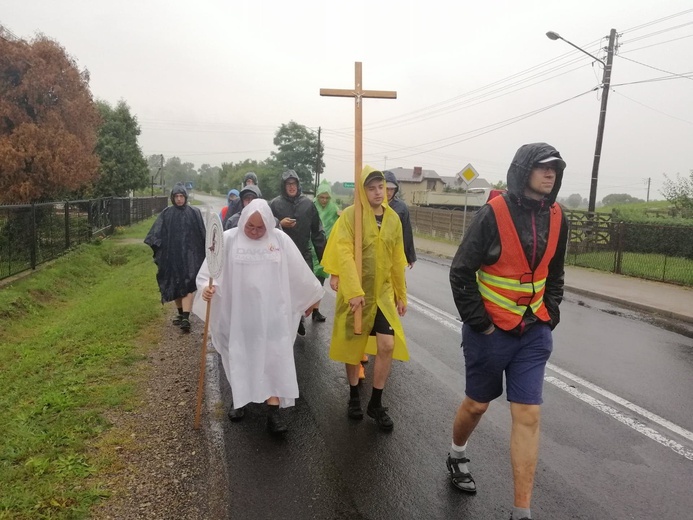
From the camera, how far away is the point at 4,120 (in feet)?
38.2

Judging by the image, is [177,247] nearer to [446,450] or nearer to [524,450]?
[446,450]

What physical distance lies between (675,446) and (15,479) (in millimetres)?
4475

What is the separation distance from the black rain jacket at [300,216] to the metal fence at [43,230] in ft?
16.3

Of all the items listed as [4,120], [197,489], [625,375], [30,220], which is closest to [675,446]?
[625,375]

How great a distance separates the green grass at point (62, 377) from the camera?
Answer: 3.12m

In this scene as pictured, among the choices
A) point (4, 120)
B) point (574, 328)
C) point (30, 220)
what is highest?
point (4, 120)

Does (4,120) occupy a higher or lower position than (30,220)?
higher

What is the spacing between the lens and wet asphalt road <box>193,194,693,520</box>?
10.2ft

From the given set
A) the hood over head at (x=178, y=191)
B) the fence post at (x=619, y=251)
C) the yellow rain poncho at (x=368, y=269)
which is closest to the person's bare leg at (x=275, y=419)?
the yellow rain poncho at (x=368, y=269)

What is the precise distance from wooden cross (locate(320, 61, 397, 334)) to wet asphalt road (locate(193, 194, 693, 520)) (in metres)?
0.92

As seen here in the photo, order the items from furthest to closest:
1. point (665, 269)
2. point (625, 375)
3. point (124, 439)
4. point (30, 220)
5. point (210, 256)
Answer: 1. point (665, 269)
2. point (30, 220)
3. point (625, 375)
4. point (210, 256)
5. point (124, 439)

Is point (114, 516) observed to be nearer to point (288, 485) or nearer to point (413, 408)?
point (288, 485)

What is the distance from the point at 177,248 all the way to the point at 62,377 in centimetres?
248

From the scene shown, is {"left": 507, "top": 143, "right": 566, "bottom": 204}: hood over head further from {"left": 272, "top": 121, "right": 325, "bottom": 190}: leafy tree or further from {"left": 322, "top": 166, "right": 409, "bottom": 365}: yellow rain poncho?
{"left": 272, "top": 121, "right": 325, "bottom": 190}: leafy tree
